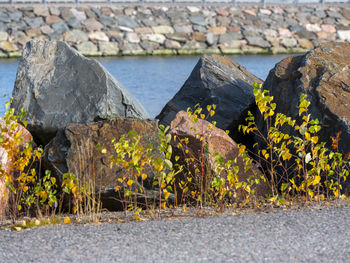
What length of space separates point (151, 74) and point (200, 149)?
1168cm

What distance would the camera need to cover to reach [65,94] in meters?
6.33

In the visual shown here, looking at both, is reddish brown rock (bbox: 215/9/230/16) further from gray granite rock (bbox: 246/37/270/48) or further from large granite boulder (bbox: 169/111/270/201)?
large granite boulder (bbox: 169/111/270/201)

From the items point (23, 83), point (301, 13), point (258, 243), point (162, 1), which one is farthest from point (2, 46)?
point (258, 243)

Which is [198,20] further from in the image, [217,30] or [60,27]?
[60,27]

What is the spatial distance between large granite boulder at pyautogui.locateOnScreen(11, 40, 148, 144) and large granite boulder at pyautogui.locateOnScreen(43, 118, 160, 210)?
76 centimetres

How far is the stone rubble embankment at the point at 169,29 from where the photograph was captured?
2311 cm

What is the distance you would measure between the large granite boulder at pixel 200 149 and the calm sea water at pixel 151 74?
15.8 feet

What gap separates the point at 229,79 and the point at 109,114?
1639mm

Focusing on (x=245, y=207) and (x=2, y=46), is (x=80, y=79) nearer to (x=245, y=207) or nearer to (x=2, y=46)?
(x=245, y=207)

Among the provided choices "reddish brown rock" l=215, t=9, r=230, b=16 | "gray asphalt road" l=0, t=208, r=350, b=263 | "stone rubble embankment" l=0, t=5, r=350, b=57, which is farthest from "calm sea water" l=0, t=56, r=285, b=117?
"gray asphalt road" l=0, t=208, r=350, b=263

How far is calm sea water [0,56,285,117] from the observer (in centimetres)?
1279

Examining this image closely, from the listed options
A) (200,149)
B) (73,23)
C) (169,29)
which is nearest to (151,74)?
(73,23)

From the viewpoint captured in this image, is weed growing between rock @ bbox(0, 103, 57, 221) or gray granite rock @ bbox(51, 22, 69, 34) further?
gray granite rock @ bbox(51, 22, 69, 34)

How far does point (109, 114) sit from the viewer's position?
607 centimetres
